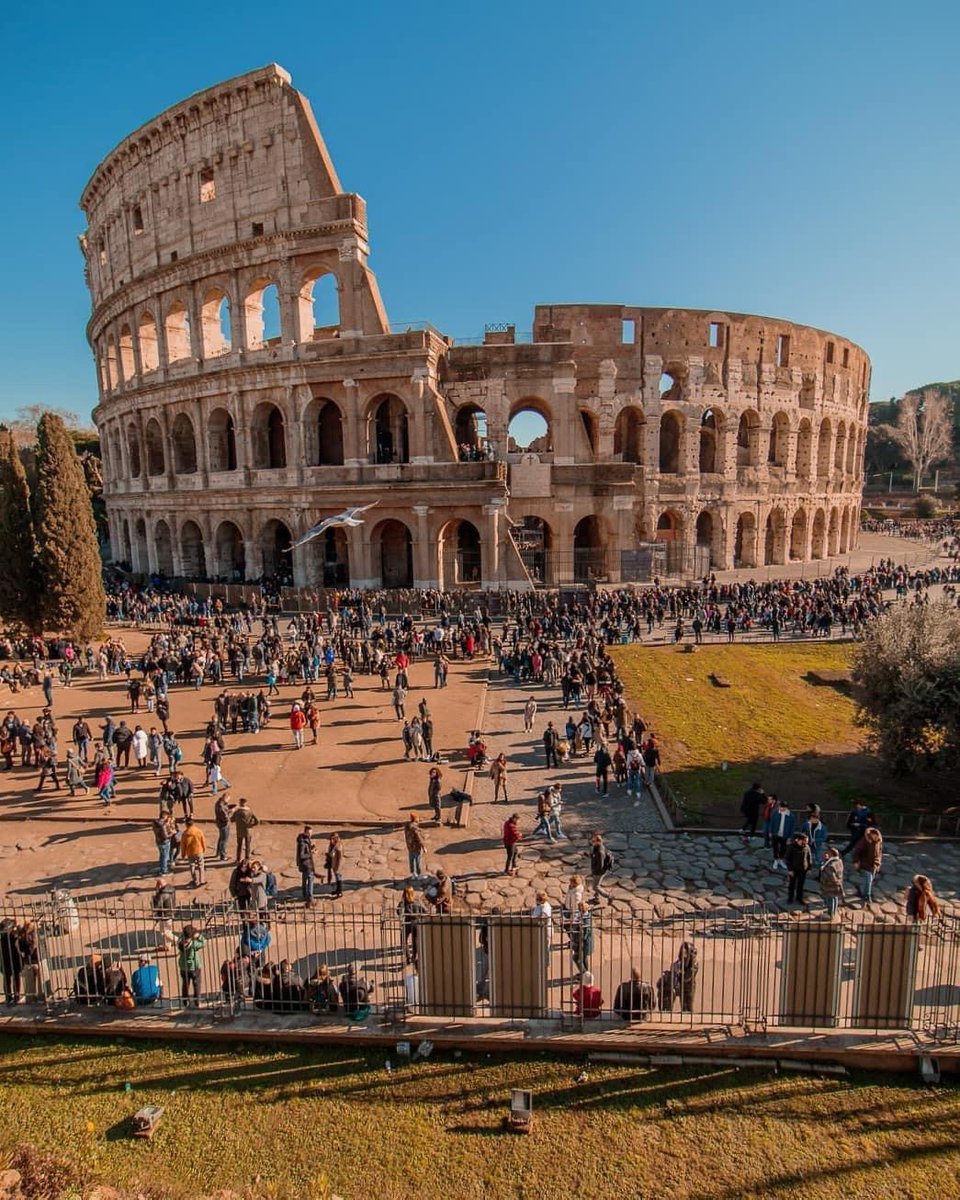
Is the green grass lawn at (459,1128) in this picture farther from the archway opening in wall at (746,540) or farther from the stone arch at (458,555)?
the archway opening in wall at (746,540)

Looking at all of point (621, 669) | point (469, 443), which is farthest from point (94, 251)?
point (621, 669)

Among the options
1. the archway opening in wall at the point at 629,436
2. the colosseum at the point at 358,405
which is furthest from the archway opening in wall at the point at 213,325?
the archway opening in wall at the point at 629,436

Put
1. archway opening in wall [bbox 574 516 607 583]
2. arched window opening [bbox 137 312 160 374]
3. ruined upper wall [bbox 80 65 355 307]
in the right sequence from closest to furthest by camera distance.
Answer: ruined upper wall [bbox 80 65 355 307], archway opening in wall [bbox 574 516 607 583], arched window opening [bbox 137 312 160 374]

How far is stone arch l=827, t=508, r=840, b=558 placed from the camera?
49344 mm

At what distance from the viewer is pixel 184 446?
40375 millimetres

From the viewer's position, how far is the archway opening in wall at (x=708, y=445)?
42.4 meters

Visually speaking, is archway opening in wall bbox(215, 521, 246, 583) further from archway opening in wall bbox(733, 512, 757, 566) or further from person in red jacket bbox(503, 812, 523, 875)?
person in red jacket bbox(503, 812, 523, 875)

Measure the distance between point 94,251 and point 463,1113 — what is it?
5206 centimetres

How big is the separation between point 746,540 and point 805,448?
8026mm

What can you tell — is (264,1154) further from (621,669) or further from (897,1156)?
(621,669)

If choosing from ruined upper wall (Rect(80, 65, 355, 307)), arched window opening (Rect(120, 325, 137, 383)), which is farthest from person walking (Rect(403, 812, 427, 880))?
arched window opening (Rect(120, 325, 137, 383))

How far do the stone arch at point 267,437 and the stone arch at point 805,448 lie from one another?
3183cm

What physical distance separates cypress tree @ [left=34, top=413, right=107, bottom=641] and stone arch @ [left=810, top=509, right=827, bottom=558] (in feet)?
140

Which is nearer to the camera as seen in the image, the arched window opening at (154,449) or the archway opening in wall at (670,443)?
the archway opening in wall at (670,443)
